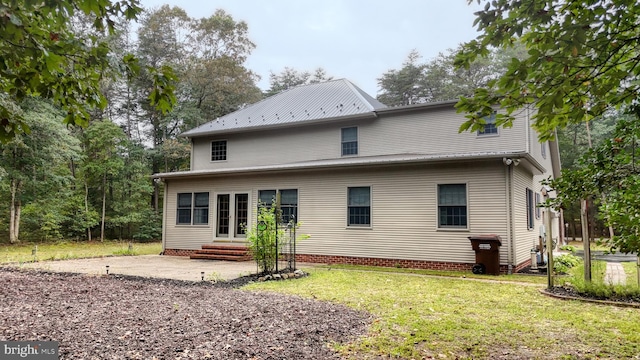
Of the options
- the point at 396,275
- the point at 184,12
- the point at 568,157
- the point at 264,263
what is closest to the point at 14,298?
the point at 264,263

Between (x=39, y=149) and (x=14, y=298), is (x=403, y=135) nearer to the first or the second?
(x=14, y=298)

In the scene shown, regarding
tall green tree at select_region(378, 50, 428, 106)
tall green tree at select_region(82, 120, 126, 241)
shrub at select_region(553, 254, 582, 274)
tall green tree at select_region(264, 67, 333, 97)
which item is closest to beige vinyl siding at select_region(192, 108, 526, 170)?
shrub at select_region(553, 254, 582, 274)

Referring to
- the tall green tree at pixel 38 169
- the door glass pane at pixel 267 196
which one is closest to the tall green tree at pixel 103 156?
the tall green tree at pixel 38 169

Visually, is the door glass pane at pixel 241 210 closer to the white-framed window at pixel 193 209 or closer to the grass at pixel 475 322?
the white-framed window at pixel 193 209

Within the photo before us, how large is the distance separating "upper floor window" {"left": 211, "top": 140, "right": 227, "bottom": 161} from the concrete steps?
162 inches

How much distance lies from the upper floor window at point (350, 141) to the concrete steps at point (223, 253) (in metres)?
4.88

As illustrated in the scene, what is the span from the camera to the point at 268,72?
104 feet

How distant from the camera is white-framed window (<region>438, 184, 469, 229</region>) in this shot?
1010cm

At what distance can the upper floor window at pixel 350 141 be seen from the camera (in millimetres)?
13547

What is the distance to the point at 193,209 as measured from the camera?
14.1 m

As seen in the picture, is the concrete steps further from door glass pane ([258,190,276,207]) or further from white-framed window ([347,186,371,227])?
white-framed window ([347,186,371,227])

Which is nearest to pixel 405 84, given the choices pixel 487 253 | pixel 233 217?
pixel 233 217

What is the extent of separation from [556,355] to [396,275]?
17.9 ft

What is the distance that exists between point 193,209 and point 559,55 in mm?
13217
